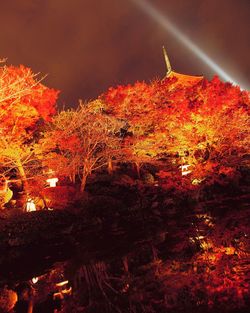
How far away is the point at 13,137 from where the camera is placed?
1870 cm

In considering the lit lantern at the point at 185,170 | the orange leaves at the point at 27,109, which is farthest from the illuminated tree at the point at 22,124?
the lit lantern at the point at 185,170

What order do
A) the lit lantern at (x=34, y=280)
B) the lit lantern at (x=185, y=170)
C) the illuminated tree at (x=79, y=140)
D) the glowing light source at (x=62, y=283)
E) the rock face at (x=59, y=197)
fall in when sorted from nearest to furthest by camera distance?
the glowing light source at (x=62, y=283) → the lit lantern at (x=34, y=280) → the rock face at (x=59, y=197) → the illuminated tree at (x=79, y=140) → the lit lantern at (x=185, y=170)

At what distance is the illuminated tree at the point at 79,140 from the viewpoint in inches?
751

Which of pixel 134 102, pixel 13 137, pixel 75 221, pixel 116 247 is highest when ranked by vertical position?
pixel 134 102

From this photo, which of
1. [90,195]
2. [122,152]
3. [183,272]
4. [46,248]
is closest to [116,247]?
[46,248]

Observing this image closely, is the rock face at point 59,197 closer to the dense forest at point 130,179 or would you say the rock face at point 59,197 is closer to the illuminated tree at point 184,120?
the dense forest at point 130,179

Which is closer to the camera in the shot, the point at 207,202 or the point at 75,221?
the point at 75,221

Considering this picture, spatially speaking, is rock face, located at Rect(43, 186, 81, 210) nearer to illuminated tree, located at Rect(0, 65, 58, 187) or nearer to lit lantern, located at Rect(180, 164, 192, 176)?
illuminated tree, located at Rect(0, 65, 58, 187)

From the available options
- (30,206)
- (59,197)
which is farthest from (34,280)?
(59,197)

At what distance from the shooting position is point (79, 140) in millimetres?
19625

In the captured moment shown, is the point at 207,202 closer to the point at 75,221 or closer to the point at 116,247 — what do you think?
the point at 75,221

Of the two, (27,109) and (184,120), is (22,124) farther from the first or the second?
(184,120)

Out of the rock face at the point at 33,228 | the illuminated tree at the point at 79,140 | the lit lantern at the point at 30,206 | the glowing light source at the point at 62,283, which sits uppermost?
the illuminated tree at the point at 79,140

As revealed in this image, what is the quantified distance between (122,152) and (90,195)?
394 cm
